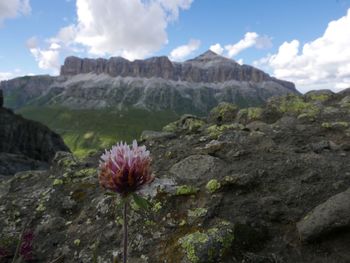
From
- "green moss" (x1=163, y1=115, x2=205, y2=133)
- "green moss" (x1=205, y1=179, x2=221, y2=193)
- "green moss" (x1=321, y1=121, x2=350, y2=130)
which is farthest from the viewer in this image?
"green moss" (x1=163, y1=115, x2=205, y2=133)

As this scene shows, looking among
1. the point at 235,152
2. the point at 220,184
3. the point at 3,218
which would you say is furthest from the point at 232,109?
the point at 3,218

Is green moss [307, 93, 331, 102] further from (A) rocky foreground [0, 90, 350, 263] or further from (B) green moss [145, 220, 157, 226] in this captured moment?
(B) green moss [145, 220, 157, 226]

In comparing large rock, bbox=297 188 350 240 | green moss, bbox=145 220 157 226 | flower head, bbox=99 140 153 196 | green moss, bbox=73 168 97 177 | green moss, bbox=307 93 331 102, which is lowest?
green moss, bbox=145 220 157 226

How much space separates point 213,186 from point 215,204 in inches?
24.2

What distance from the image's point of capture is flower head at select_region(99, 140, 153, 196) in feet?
14.0

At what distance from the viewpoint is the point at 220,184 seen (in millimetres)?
7961

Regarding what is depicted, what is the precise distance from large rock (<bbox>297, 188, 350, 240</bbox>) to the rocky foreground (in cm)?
2

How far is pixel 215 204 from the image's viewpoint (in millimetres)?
7422

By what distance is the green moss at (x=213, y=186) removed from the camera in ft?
25.9

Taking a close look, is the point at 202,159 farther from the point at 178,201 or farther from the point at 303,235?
the point at 303,235

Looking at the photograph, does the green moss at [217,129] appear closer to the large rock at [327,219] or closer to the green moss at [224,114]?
the green moss at [224,114]

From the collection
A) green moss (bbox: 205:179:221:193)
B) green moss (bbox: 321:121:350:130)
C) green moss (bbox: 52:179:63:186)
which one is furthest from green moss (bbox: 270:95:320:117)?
green moss (bbox: 52:179:63:186)

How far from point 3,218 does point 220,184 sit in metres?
5.73

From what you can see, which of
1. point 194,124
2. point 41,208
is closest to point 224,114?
point 194,124
